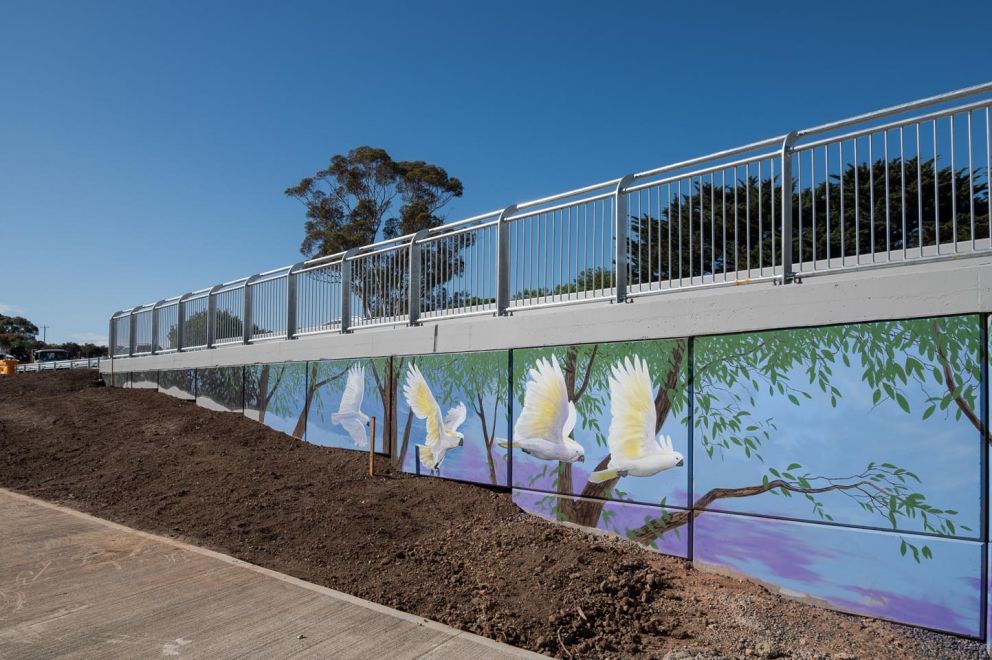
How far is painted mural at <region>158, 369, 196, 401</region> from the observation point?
50.4 feet

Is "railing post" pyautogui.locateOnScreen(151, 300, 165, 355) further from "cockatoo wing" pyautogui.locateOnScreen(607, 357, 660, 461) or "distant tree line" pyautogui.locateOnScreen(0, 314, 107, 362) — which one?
"distant tree line" pyautogui.locateOnScreen(0, 314, 107, 362)

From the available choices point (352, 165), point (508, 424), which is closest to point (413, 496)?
point (508, 424)

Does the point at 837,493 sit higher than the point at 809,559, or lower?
higher

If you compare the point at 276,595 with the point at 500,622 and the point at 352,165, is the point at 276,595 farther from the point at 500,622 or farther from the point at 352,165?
the point at 352,165

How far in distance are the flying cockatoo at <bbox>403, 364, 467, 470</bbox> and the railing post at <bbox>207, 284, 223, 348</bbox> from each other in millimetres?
7160

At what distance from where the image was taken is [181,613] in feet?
16.7

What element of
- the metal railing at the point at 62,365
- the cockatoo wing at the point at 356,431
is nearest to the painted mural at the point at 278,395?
the cockatoo wing at the point at 356,431

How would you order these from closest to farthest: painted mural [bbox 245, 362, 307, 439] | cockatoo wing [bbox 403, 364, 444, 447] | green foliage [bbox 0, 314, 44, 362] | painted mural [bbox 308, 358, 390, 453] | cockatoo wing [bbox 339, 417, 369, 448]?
1. cockatoo wing [bbox 403, 364, 444, 447]
2. painted mural [bbox 308, 358, 390, 453]
3. cockatoo wing [bbox 339, 417, 369, 448]
4. painted mural [bbox 245, 362, 307, 439]
5. green foliage [bbox 0, 314, 44, 362]

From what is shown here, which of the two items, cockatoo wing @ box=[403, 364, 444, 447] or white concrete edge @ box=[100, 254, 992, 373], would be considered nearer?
white concrete edge @ box=[100, 254, 992, 373]

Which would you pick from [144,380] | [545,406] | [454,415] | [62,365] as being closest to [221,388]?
[144,380]

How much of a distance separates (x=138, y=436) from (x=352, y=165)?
2165cm

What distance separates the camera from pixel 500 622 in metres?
5.10

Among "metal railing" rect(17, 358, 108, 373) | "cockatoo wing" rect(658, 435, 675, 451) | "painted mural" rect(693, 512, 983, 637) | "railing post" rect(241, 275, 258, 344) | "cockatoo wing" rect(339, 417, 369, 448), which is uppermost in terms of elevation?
"railing post" rect(241, 275, 258, 344)

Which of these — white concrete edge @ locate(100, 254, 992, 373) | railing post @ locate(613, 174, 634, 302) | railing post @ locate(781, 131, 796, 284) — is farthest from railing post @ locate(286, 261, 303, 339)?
railing post @ locate(781, 131, 796, 284)
